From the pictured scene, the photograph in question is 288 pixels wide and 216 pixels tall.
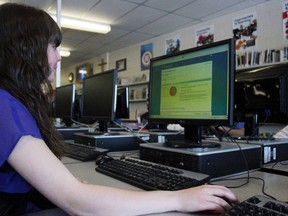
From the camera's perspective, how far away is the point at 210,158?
0.95m

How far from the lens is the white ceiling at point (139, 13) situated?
3.88 m

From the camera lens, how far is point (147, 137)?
1.68 meters

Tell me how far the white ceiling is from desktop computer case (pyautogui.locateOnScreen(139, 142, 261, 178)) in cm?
315

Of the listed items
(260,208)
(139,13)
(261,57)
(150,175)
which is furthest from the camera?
(139,13)

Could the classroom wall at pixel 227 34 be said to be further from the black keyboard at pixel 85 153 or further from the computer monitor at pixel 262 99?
the black keyboard at pixel 85 153

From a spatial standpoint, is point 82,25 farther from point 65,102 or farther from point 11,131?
point 11,131

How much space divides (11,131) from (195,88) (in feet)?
2.35

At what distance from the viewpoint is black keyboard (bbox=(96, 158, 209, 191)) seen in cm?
77

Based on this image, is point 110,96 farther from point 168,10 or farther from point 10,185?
point 168,10

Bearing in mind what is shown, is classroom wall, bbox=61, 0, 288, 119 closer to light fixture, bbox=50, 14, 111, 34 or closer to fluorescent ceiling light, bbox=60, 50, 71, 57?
light fixture, bbox=50, 14, 111, 34

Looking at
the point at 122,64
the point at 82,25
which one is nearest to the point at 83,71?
the point at 122,64

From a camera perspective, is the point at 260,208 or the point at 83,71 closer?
the point at 260,208

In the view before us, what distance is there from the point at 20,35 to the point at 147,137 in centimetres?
107

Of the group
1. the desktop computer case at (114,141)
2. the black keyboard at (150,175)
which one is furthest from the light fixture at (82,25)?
the black keyboard at (150,175)
